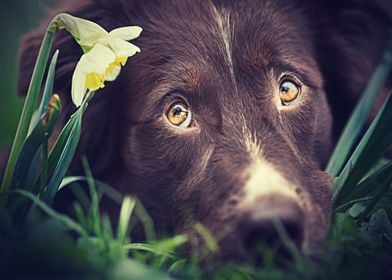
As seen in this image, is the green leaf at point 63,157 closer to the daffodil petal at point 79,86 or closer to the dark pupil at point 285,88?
the daffodil petal at point 79,86

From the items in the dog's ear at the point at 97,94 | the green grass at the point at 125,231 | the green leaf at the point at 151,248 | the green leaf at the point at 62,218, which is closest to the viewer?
the green grass at the point at 125,231

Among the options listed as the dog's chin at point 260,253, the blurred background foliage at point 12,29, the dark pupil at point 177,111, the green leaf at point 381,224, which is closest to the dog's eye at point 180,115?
the dark pupil at point 177,111

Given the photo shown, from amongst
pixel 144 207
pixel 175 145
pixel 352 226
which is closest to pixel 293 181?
pixel 352 226

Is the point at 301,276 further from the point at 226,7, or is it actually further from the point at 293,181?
the point at 226,7

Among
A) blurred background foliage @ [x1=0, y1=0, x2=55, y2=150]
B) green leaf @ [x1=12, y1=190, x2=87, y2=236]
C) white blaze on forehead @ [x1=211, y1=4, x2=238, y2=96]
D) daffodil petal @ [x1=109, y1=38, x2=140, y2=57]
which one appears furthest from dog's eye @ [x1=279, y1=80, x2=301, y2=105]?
blurred background foliage @ [x1=0, y1=0, x2=55, y2=150]

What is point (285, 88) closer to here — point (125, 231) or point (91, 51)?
point (91, 51)

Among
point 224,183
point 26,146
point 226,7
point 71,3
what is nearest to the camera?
point 26,146

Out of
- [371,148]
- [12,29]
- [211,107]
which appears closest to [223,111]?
[211,107]
